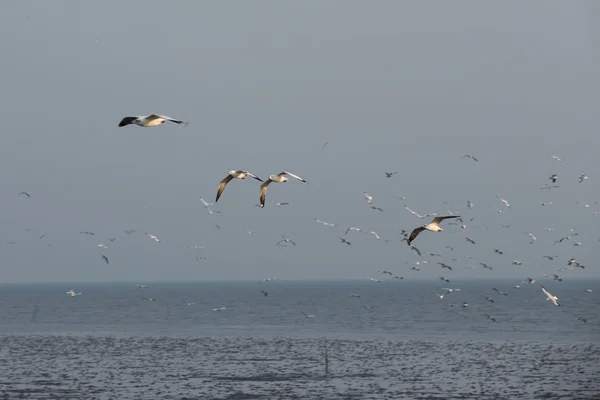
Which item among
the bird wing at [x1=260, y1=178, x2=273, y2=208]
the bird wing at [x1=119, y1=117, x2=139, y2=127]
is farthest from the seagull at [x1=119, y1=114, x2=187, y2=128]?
the bird wing at [x1=260, y1=178, x2=273, y2=208]

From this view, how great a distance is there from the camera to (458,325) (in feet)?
409

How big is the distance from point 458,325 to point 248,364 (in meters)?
61.6

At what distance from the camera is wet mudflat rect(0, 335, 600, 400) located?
55125mm

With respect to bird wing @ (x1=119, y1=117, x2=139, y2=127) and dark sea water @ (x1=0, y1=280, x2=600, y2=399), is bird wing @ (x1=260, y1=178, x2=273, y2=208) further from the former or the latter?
dark sea water @ (x1=0, y1=280, x2=600, y2=399)

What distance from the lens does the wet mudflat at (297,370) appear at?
55125 mm

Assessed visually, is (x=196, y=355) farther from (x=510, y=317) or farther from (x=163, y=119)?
(x=510, y=317)

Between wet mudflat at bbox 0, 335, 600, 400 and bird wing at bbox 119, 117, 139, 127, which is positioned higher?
bird wing at bbox 119, 117, 139, 127

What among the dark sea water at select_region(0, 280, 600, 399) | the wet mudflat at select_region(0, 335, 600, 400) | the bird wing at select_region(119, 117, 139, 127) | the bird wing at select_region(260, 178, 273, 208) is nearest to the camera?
the bird wing at select_region(119, 117, 139, 127)

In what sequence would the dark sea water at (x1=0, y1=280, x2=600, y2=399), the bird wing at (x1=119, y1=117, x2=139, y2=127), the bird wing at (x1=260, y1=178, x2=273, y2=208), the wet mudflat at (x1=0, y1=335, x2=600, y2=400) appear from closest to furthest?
the bird wing at (x1=119, y1=117, x2=139, y2=127) → the bird wing at (x1=260, y1=178, x2=273, y2=208) → the wet mudflat at (x1=0, y1=335, x2=600, y2=400) → the dark sea water at (x1=0, y1=280, x2=600, y2=399)

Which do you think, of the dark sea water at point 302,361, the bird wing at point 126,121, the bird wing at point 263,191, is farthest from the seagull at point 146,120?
the dark sea water at point 302,361

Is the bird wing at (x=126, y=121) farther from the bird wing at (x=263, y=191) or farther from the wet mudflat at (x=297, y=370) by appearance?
the wet mudflat at (x=297, y=370)

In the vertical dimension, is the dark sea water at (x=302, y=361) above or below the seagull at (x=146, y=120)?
below

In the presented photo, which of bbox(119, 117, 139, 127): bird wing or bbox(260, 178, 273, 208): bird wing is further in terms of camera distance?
→ bbox(260, 178, 273, 208): bird wing

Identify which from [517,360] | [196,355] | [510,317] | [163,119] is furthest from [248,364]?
[510,317]
